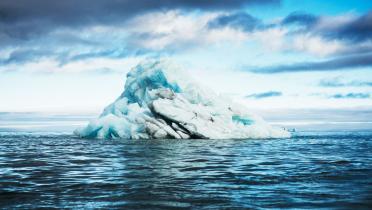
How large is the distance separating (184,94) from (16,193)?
109 ft

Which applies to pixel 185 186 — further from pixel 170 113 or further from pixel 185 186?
pixel 170 113

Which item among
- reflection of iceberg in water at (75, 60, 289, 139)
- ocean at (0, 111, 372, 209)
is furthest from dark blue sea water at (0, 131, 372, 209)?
reflection of iceberg in water at (75, 60, 289, 139)

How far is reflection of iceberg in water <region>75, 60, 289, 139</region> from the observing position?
39.0 meters

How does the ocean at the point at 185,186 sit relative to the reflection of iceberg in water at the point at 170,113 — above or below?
below

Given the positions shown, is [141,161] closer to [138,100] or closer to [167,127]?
[167,127]

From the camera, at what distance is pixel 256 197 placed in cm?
932

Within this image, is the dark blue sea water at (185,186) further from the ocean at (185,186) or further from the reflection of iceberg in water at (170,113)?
the reflection of iceberg in water at (170,113)

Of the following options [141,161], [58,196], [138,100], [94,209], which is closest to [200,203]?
[94,209]

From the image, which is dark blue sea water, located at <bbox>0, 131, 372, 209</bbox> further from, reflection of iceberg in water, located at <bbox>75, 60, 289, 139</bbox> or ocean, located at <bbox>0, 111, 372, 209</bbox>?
reflection of iceberg in water, located at <bbox>75, 60, 289, 139</bbox>

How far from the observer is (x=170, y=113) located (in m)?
37.7

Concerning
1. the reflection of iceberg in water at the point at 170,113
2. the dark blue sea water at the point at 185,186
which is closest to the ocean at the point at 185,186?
the dark blue sea water at the point at 185,186

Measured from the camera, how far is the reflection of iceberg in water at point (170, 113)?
3903cm

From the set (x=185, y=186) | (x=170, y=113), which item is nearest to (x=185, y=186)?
(x=185, y=186)

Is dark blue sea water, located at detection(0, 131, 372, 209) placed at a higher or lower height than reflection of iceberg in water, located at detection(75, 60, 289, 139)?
lower
